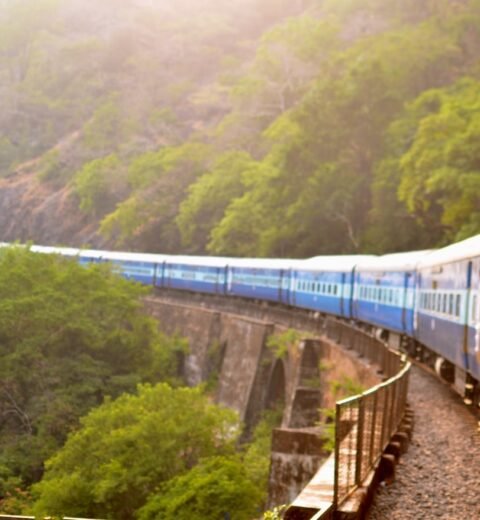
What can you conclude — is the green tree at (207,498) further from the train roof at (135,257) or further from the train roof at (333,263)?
the train roof at (135,257)

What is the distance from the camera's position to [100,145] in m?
94.6

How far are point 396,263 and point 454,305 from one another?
33.7ft

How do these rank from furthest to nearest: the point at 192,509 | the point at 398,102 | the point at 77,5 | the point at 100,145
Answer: the point at 77,5, the point at 100,145, the point at 398,102, the point at 192,509

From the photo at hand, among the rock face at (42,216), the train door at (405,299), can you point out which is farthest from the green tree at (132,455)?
the rock face at (42,216)

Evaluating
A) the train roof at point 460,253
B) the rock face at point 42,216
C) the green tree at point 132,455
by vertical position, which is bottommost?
the green tree at point 132,455

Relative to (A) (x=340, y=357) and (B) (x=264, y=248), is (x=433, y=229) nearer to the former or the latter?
(B) (x=264, y=248)

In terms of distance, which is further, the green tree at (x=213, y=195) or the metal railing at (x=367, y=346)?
the green tree at (x=213, y=195)

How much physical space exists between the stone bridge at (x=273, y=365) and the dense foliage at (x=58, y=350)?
2171 millimetres

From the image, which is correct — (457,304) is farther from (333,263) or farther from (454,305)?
(333,263)

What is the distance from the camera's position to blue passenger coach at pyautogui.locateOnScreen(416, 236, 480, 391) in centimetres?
1479

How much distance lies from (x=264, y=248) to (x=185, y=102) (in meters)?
49.5

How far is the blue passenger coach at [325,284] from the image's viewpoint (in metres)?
33.9

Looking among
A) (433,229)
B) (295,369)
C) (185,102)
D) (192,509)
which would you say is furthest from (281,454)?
(185,102)

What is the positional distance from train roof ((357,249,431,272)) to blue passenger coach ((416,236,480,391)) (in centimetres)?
207
